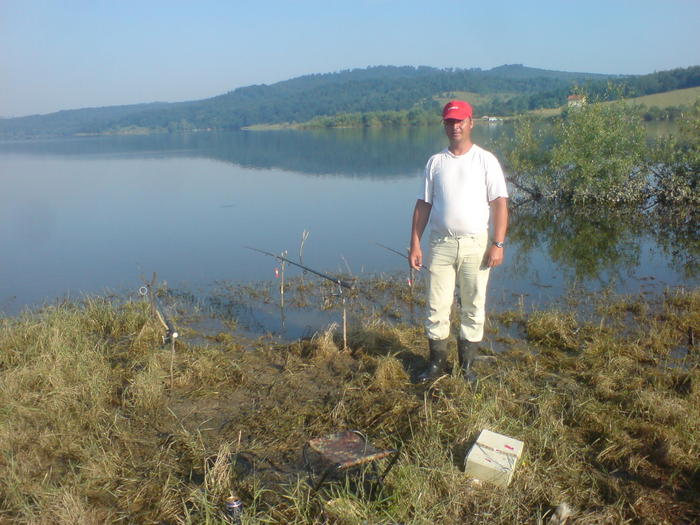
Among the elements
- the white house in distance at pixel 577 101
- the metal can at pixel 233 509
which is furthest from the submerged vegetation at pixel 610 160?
the metal can at pixel 233 509

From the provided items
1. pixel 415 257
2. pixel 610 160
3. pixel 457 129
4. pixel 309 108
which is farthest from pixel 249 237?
pixel 309 108

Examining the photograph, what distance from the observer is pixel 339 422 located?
3730mm

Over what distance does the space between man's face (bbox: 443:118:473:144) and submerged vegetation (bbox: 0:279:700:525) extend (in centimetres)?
173

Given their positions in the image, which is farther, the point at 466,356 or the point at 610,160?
the point at 610,160

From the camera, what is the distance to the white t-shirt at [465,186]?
385 centimetres

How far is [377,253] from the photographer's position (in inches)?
420

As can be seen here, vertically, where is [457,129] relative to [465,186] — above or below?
above

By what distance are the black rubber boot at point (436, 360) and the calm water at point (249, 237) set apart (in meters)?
3.19

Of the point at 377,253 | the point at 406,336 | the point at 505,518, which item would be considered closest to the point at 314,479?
the point at 505,518

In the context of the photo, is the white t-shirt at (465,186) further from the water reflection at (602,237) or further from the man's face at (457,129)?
the water reflection at (602,237)

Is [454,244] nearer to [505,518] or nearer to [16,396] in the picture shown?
[505,518]

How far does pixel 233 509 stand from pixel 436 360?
2.07 metres

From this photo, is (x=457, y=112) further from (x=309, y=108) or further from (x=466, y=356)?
(x=309, y=108)

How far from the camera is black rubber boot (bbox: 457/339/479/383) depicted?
4.27 m
